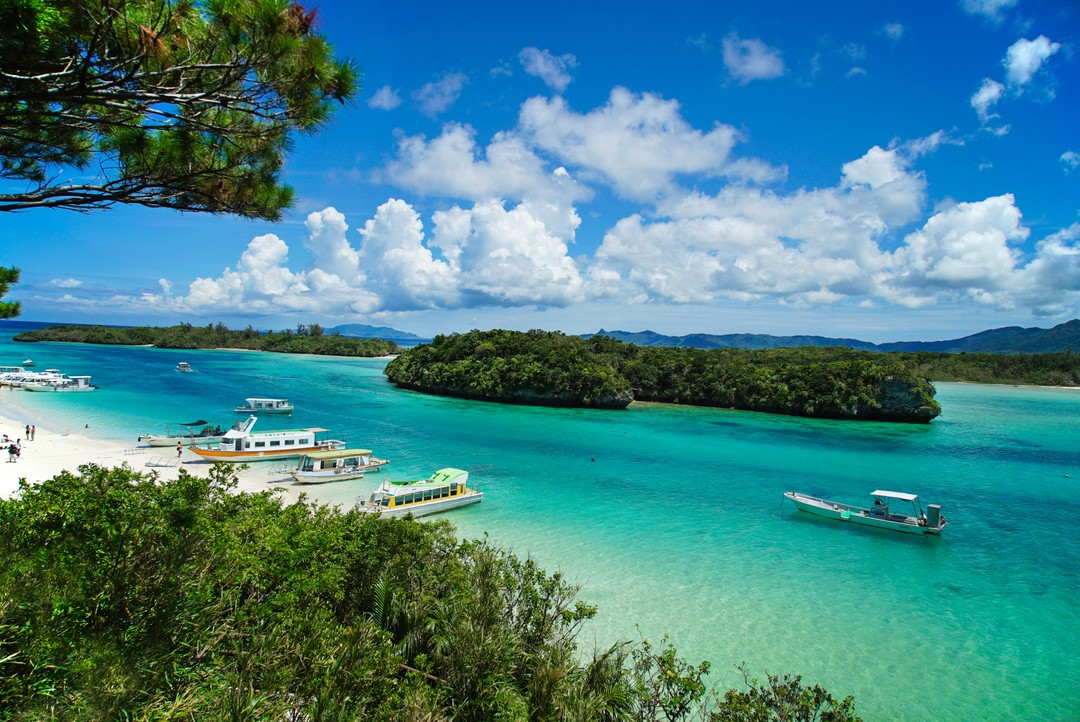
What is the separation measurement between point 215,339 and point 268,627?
184 meters

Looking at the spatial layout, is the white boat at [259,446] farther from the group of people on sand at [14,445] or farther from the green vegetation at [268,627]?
the green vegetation at [268,627]

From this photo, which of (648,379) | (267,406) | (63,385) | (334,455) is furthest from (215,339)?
(334,455)

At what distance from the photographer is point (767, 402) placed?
2469 inches

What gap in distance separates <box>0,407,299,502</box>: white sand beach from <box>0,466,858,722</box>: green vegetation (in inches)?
553

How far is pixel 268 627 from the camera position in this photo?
6461 mm

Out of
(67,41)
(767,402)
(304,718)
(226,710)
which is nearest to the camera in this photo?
(226,710)

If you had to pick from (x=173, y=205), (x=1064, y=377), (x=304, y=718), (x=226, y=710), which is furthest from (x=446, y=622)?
(x=1064, y=377)

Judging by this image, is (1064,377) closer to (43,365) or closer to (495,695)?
(495,695)

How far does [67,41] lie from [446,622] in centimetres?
882

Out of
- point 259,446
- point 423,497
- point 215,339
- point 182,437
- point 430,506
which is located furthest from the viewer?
point 215,339

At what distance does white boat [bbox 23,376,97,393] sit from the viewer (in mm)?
49528

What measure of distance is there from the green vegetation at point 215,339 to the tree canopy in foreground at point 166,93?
15884cm

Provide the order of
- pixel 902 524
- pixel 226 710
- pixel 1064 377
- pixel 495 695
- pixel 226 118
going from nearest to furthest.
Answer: pixel 226 710 → pixel 495 695 → pixel 226 118 → pixel 902 524 → pixel 1064 377

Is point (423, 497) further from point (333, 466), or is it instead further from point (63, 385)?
point (63, 385)
